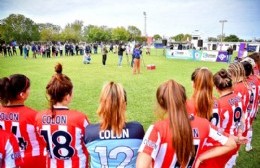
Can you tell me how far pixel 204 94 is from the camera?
3.42m

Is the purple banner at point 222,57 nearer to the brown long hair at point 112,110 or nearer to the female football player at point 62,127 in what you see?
the female football player at point 62,127

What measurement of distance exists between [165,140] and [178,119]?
23 cm

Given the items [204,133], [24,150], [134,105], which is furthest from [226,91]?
[134,105]

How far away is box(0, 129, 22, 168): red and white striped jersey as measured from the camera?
2.53 m

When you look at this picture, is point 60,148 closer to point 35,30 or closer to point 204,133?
point 204,133

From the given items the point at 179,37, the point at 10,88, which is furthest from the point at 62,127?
the point at 179,37

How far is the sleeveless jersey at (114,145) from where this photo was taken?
260cm

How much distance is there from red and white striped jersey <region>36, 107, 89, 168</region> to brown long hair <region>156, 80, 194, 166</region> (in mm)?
1137

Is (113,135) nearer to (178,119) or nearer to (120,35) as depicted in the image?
(178,119)

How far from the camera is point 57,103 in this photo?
308 cm

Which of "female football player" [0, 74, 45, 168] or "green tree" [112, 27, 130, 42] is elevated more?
"green tree" [112, 27, 130, 42]

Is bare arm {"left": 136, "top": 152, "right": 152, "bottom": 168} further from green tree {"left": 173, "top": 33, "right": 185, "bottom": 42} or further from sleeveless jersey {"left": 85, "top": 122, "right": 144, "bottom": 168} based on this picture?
green tree {"left": 173, "top": 33, "right": 185, "bottom": 42}

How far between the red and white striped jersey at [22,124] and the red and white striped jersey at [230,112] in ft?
8.66

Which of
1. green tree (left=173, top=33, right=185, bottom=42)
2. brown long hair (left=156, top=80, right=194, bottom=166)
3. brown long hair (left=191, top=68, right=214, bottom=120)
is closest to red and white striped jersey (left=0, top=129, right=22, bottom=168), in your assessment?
brown long hair (left=156, top=80, right=194, bottom=166)
